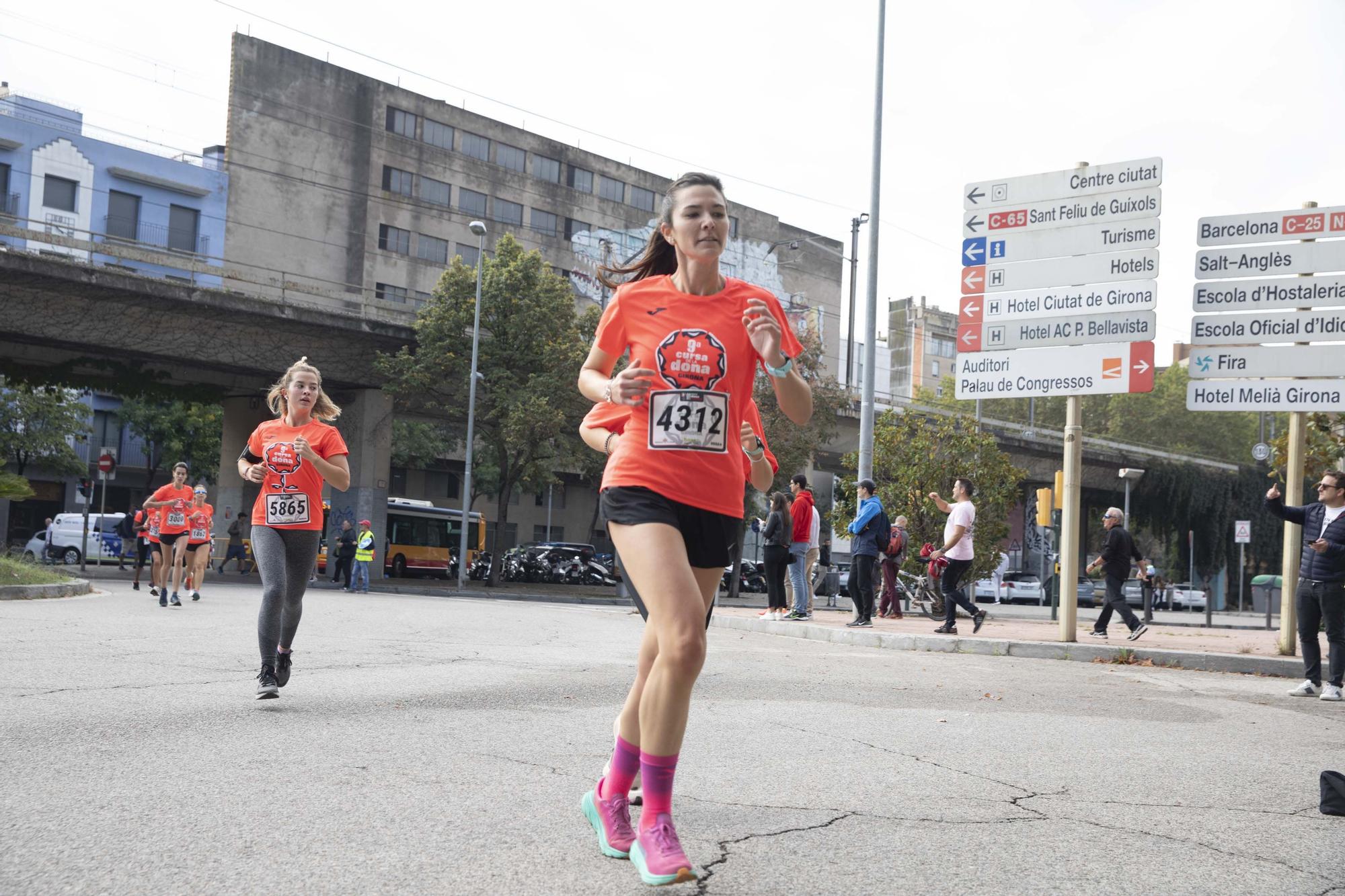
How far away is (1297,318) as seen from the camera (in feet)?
44.4

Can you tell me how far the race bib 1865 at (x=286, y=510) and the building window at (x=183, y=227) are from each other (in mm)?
46621

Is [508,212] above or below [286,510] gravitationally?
above

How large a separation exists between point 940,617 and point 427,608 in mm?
9312

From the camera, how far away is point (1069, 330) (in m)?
14.0

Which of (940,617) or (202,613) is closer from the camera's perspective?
(202,613)

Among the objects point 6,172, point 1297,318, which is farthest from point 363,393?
point 1297,318

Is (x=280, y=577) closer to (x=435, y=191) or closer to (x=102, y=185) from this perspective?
(x=102, y=185)

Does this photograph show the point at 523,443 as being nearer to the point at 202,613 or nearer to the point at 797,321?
the point at 202,613

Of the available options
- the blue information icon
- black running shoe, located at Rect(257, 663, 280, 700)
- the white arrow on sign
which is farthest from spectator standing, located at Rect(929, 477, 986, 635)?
black running shoe, located at Rect(257, 663, 280, 700)

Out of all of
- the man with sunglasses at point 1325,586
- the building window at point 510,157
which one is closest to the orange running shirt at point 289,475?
the man with sunglasses at point 1325,586

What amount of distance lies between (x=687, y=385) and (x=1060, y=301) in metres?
11.5

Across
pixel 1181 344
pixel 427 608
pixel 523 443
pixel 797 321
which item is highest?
pixel 1181 344

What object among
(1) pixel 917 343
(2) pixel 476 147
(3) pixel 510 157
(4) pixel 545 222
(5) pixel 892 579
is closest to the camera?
(5) pixel 892 579

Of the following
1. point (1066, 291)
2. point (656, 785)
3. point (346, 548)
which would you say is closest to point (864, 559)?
point (1066, 291)
